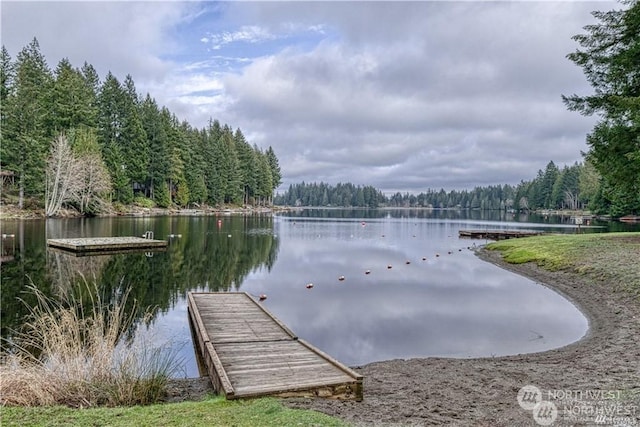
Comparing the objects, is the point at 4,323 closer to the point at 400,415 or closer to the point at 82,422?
the point at 82,422

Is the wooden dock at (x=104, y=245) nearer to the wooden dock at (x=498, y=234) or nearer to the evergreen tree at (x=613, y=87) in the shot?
the evergreen tree at (x=613, y=87)

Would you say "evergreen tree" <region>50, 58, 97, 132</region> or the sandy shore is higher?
"evergreen tree" <region>50, 58, 97, 132</region>

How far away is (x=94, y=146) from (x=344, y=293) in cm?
4453

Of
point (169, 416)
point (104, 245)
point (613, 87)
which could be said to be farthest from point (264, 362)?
point (613, 87)

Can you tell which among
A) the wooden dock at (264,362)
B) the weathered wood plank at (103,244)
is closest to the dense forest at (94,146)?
the weathered wood plank at (103,244)

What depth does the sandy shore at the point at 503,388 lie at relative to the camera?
527 centimetres

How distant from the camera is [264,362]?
284 inches

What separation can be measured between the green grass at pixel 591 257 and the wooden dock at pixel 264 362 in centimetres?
1137

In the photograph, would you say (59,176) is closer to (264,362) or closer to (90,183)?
(90,183)

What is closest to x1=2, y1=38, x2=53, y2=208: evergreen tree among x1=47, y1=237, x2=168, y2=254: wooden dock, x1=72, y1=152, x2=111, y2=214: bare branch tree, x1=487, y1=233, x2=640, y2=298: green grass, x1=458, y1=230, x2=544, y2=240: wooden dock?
x1=72, y1=152, x2=111, y2=214: bare branch tree

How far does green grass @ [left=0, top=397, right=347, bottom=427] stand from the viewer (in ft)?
15.0

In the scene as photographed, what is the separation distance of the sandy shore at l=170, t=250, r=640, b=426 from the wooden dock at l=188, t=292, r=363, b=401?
29 centimetres

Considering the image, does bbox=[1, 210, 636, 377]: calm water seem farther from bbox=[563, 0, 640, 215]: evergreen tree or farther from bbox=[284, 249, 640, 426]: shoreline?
bbox=[563, 0, 640, 215]: evergreen tree

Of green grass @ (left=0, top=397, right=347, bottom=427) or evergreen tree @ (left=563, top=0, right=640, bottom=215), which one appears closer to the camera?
green grass @ (left=0, top=397, right=347, bottom=427)
